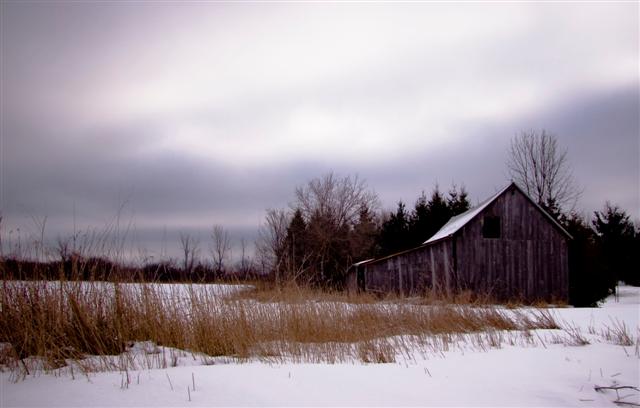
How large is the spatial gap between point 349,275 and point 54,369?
22.1 m

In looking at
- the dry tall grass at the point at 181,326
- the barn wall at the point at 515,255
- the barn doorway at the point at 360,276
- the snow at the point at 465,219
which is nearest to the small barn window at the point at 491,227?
the barn wall at the point at 515,255

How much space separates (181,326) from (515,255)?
18.8 metres

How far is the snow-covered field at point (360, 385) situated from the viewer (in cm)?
326

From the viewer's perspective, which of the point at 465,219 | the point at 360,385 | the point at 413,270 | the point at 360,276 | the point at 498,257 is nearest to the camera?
the point at 360,385

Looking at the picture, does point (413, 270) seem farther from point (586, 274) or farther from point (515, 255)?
point (586, 274)

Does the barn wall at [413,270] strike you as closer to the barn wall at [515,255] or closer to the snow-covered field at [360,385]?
the barn wall at [515,255]

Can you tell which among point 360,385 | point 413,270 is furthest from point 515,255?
point 360,385

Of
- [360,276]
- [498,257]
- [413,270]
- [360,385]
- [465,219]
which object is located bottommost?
[360,276]

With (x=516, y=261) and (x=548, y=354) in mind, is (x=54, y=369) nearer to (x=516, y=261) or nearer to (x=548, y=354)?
(x=548, y=354)

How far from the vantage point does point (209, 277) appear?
319 inches

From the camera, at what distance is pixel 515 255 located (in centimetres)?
2075

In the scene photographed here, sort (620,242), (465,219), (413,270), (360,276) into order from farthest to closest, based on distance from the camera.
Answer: (620,242)
(360,276)
(465,219)
(413,270)

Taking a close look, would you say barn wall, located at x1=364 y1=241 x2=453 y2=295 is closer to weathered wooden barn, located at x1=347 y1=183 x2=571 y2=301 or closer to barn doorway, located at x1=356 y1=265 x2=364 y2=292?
A: weathered wooden barn, located at x1=347 y1=183 x2=571 y2=301

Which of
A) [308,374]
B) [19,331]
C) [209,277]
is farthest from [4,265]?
[308,374]
